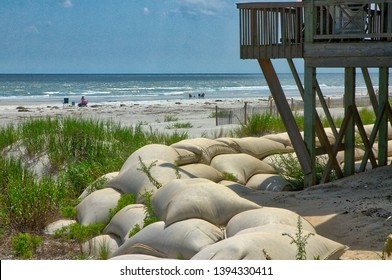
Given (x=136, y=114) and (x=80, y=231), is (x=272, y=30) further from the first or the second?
(x=136, y=114)

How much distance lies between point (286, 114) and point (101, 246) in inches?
142

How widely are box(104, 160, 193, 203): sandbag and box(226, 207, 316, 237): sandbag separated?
2067mm

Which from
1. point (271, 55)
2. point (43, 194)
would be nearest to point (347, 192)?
point (271, 55)

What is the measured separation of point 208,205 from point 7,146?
610 cm

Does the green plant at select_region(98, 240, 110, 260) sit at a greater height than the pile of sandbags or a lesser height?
lesser

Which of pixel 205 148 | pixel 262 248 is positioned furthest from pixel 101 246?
pixel 205 148

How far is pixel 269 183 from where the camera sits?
9.77m

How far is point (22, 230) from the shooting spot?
8.27 metres

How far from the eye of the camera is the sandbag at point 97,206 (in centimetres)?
830

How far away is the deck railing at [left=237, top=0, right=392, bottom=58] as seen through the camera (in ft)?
29.7

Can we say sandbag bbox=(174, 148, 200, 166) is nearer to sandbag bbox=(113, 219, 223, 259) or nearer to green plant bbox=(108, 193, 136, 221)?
green plant bbox=(108, 193, 136, 221)

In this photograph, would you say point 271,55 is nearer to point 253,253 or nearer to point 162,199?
point 162,199

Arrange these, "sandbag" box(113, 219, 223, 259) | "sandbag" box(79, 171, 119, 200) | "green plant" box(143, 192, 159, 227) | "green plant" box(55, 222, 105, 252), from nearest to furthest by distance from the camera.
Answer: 1. "sandbag" box(113, 219, 223, 259)
2. "green plant" box(143, 192, 159, 227)
3. "green plant" box(55, 222, 105, 252)
4. "sandbag" box(79, 171, 119, 200)

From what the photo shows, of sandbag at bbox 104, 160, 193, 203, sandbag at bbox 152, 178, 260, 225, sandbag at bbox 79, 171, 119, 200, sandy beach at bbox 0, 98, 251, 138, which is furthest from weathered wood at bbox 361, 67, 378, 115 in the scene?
sandy beach at bbox 0, 98, 251, 138
